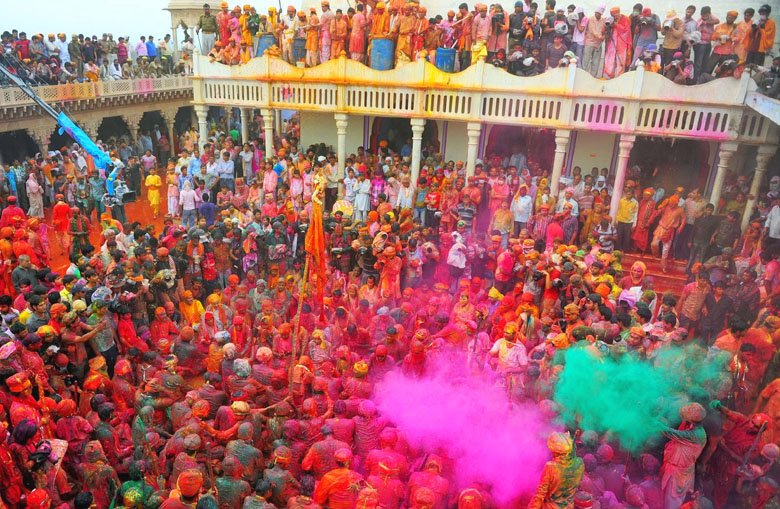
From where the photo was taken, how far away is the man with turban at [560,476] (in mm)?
4848

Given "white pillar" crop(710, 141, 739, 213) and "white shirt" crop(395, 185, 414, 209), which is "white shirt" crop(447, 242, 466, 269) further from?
"white pillar" crop(710, 141, 739, 213)

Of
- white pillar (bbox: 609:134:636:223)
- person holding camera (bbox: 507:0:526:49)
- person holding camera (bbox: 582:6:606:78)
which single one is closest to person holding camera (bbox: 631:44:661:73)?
person holding camera (bbox: 582:6:606:78)

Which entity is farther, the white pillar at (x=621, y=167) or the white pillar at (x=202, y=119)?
the white pillar at (x=202, y=119)

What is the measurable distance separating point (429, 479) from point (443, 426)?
1.33 m

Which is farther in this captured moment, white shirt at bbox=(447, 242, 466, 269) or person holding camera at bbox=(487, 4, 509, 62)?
person holding camera at bbox=(487, 4, 509, 62)

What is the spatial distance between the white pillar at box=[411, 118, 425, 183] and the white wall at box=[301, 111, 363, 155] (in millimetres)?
4058

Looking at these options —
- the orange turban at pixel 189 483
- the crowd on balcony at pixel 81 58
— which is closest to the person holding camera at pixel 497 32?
the orange turban at pixel 189 483

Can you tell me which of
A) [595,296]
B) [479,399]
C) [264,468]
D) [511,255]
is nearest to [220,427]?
[264,468]

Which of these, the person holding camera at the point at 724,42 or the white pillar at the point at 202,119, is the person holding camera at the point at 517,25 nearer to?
the person holding camera at the point at 724,42

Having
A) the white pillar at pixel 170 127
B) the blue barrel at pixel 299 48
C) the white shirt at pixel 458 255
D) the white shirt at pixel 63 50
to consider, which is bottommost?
the white pillar at pixel 170 127

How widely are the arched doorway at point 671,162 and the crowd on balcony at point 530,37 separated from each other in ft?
7.67

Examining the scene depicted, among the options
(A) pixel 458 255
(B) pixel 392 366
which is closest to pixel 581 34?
(A) pixel 458 255

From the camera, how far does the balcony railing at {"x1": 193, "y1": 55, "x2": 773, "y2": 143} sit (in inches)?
487

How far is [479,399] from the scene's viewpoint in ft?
23.1
